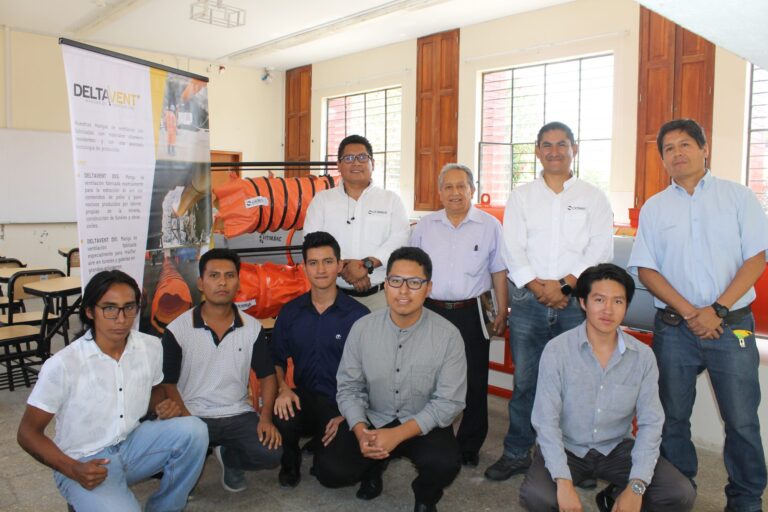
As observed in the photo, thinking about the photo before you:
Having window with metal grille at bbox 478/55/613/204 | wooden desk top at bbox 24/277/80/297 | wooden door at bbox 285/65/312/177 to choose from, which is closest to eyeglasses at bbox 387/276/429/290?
wooden desk top at bbox 24/277/80/297

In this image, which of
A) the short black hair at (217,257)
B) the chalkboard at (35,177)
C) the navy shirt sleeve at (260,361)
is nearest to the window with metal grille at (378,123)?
the chalkboard at (35,177)

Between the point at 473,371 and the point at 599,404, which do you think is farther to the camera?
the point at 473,371

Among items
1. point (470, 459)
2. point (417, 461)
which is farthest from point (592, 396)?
point (470, 459)

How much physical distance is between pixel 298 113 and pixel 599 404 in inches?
453

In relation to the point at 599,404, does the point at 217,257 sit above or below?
above

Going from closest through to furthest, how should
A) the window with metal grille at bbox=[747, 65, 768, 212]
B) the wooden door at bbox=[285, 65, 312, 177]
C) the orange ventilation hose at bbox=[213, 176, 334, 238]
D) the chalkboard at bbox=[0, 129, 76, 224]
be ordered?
1. the orange ventilation hose at bbox=[213, 176, 334, 238]
2. the window with metal grille at bbox=[747, 65, 768, 212]
3. the chalkboard at bbox=[0, 129, 76, 224]
4. the wooden door at bbox=[285, 65, 312, 177]

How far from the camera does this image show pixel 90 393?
78.6 inches

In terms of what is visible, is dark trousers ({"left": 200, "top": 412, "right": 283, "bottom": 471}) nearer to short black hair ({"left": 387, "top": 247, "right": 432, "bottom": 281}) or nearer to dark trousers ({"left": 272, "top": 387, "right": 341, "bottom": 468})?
dark trousers ({"left": 272, "top": 387, "right": 341, "bottom": 468})

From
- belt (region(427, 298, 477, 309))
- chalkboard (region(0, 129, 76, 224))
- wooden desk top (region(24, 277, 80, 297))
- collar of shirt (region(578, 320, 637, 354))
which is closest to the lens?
collar of shirt (region(578, 320, 637, 354))

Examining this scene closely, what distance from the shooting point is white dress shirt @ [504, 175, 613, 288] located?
263cm

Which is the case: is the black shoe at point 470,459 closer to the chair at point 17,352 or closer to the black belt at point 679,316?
the black belt at point 679,316

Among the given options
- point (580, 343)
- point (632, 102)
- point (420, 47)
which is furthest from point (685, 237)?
point (420, 47)

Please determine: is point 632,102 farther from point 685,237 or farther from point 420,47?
point 685,237

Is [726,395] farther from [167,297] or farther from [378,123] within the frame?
[378,123]
